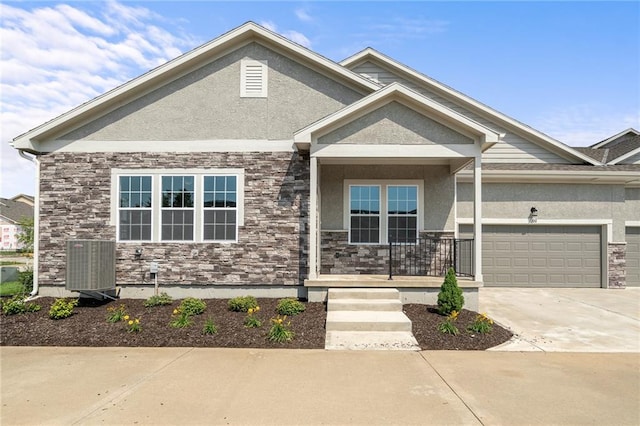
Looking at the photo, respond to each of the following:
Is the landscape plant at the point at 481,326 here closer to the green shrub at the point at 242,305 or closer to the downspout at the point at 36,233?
the green shrub at the point at 242,305

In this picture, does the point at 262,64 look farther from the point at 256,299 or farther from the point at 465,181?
the point at 465,181

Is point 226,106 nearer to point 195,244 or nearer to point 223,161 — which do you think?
point 223,161

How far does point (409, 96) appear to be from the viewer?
Result: 27.4 feet

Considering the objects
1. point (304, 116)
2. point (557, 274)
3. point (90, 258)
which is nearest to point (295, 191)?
point (304, 116)

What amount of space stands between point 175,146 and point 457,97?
29.8 feet

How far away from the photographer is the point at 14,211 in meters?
47.4

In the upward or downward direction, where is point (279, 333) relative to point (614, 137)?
downward

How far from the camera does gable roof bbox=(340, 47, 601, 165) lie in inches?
504

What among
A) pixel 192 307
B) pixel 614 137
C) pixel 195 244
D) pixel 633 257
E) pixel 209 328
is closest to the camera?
pixel 209 328

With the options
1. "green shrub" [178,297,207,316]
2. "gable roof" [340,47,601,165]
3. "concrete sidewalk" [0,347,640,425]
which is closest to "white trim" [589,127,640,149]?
"gable roof" [340,47,601,165]

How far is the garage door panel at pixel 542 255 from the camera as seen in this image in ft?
40.3

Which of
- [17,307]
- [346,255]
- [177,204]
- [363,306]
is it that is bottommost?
[17,307]

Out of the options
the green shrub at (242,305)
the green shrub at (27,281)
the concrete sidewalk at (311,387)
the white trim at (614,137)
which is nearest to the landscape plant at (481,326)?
the concrete sidewalk at (311,387)

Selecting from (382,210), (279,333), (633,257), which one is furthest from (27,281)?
(633,257)
